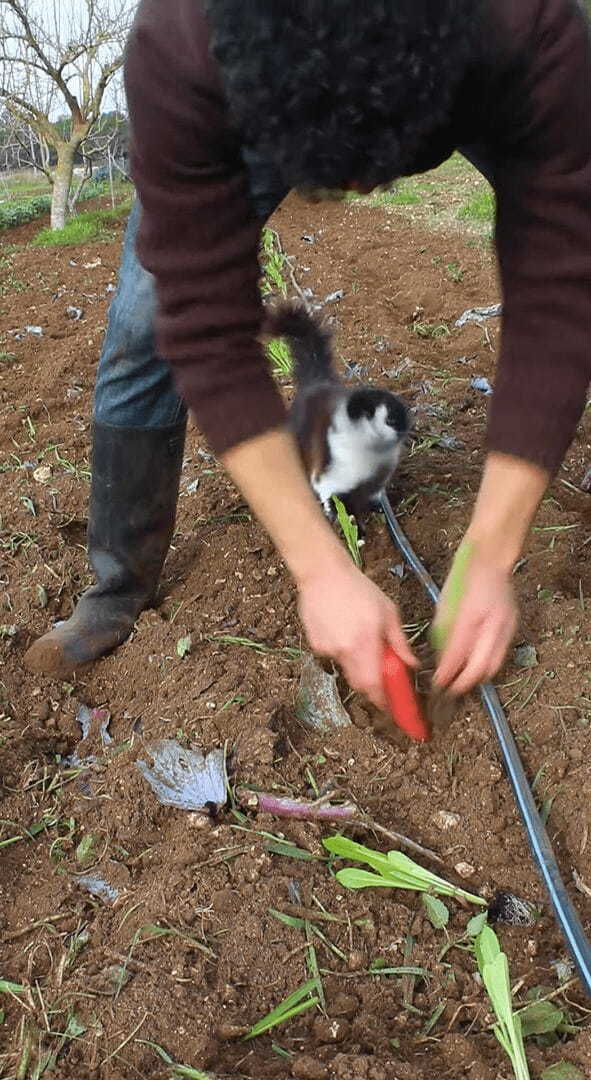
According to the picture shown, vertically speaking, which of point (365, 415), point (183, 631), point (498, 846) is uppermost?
point (365, 415)

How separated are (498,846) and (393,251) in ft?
16.1

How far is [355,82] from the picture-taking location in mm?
1021

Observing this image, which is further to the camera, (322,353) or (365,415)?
(322,353)

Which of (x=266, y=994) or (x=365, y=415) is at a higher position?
(x=365, y=415)

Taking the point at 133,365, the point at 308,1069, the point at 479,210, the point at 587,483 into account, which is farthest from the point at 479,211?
the point at 308,1069

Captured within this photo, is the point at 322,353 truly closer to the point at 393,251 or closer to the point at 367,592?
the point at 367,592

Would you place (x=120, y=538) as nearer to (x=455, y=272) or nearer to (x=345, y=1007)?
(x=345, y=1007)

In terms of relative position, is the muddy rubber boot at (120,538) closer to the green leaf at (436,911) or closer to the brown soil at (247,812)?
the brown soil at (247,812)

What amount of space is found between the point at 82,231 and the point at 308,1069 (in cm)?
938

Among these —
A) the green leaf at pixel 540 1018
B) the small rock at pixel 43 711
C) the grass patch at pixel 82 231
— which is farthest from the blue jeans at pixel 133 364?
the grass patch at pixel 82 231

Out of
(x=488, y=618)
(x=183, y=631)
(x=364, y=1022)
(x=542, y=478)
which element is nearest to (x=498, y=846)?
(x=364, y=1022)

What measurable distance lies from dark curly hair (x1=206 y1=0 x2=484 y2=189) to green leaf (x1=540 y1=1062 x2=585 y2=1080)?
1.25 metres

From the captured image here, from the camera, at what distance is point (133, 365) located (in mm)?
2242

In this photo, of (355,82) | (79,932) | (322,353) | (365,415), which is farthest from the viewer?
(322,353)
